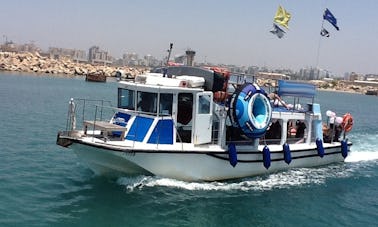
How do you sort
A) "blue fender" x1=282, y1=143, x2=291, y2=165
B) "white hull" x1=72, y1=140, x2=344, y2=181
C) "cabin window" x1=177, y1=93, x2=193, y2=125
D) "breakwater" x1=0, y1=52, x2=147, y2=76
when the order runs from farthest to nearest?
"breakwater" x1=0, y1=52, x2=147, y2=76
"blue fender" x1=282, y1=143, x2=291, y2=165
"cabin window" x1=177, y1=93, x2=193, y2=125
"white hull" x1=72, y1=140, x2=344, y2=181

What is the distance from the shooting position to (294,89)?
2111 cm

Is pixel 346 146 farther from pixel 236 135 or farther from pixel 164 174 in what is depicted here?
pixel 164 174

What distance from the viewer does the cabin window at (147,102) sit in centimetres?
1586

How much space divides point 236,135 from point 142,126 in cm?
450

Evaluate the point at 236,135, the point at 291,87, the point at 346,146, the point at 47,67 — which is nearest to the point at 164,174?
the point at 236,135

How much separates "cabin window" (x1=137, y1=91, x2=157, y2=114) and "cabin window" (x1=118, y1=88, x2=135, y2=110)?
30cm

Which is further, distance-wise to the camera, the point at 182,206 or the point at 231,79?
the point at 231,79

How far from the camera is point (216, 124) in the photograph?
17297mm

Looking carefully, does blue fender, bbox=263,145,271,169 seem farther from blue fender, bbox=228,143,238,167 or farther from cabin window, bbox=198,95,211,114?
cabin window, bbox=198,95,211,114

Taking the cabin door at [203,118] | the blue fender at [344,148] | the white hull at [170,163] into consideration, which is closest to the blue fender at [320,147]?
the blue fender at [344,148]

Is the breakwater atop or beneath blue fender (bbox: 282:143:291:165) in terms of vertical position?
beneath

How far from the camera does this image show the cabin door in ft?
Answer: 53.3

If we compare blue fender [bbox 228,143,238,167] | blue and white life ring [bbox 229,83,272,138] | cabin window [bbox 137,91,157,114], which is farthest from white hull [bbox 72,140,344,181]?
cabin window [bbox 137,91,157,114]

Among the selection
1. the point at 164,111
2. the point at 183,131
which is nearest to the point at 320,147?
the point at 183,131
